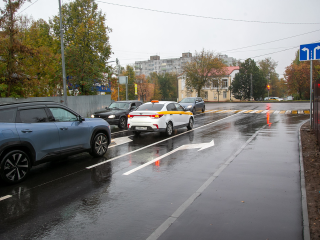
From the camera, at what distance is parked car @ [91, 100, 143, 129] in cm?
1717

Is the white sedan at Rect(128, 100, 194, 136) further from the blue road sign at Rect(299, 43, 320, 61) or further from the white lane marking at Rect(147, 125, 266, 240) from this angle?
the blue road sign at Rect(299, 43, 320, 61)

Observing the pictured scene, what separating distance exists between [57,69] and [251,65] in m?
63.2

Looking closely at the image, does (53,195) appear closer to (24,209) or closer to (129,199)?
(24,209)

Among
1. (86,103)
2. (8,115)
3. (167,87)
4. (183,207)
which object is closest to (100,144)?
(8,115)

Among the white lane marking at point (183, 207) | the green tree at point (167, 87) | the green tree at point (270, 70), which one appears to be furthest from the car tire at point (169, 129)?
the green tree at point (270, 70)

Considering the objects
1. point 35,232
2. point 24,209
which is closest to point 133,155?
point 24,209

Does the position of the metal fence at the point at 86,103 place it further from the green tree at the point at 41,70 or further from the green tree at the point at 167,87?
the green tree at the point at 167,87

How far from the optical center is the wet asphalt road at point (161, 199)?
433 cm

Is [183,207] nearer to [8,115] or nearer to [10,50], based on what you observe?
[8,115]

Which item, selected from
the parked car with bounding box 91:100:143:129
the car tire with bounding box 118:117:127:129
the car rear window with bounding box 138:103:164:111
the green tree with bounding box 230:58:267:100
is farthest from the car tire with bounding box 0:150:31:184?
the green tree with bounding box 230:58:267:100

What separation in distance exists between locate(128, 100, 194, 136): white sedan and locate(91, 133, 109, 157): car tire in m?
3.71

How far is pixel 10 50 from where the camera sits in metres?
17.0

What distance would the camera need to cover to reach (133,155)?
9.79 metres

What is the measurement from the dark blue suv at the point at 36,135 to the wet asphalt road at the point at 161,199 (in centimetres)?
45
